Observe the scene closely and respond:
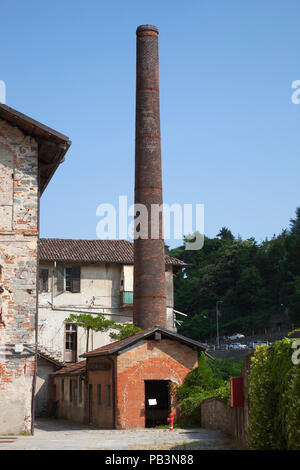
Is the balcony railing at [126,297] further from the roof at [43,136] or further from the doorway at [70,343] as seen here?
the roof at [43,136]

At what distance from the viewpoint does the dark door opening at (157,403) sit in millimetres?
24922

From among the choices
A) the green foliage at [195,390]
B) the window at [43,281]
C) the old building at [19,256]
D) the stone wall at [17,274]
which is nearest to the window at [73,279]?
the window at [43,281]

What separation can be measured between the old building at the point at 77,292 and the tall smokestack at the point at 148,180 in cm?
740

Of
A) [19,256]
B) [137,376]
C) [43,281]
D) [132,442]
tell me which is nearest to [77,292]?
[43,281]

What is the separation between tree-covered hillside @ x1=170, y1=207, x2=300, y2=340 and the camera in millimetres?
68250

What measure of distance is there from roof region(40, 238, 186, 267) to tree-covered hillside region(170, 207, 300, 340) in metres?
28.5

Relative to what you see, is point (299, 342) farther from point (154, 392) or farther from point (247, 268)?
point (247, 268)

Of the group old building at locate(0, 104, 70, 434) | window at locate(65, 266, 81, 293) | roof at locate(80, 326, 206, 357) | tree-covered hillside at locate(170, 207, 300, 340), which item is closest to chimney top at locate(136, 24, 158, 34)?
window at locate(65, 266, 81, 293)

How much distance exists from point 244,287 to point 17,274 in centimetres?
5749

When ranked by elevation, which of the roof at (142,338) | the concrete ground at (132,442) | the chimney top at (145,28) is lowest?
the concrete ground at (132,442)

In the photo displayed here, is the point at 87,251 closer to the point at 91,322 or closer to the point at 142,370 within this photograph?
the point at 91,322

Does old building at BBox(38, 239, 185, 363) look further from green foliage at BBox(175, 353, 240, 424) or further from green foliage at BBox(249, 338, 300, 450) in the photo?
green foliage at BBox(249, 338, 300, 450)

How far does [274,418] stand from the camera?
1153cm

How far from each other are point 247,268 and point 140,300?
46112 millimetres
